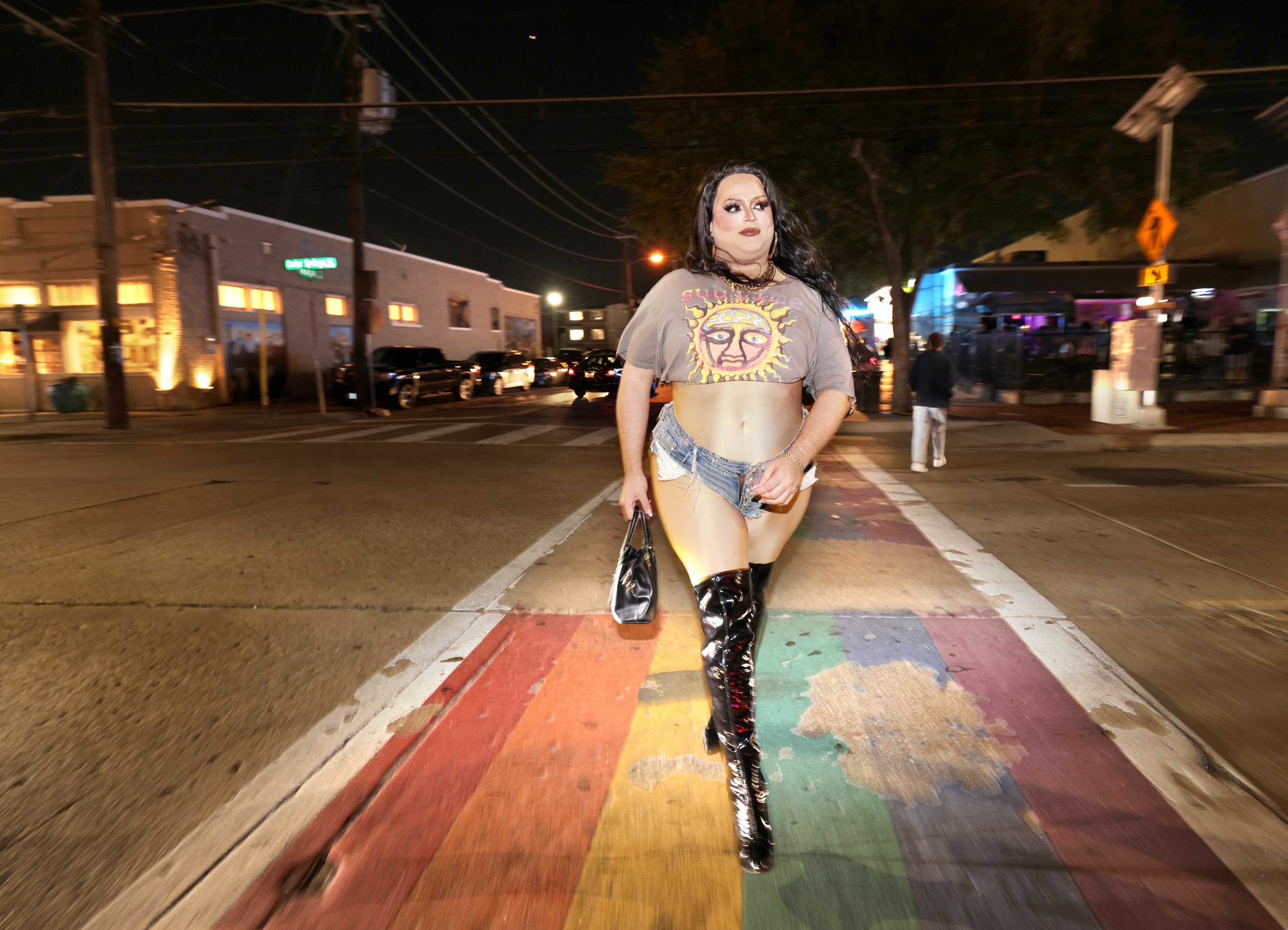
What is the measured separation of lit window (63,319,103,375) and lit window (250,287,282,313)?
14.6 feet

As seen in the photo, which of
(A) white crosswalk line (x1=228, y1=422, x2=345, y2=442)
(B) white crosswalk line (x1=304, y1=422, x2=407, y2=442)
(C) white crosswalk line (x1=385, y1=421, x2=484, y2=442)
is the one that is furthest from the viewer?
(A) white crosswalk line (x1=228, y1=422, x2=345, y2=442)

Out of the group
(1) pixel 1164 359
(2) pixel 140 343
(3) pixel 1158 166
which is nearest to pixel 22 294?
(2) pixel 140 343

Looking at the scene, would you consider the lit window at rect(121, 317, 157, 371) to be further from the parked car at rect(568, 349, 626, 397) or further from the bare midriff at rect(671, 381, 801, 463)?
the bare midriff at rect(671, 381, 801, 463)

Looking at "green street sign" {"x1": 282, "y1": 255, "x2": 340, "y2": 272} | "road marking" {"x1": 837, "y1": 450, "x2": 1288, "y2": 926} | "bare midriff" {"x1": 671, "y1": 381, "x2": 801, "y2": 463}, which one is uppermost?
"green street sign" {"x1": 282, "y1": 255, "x2": 340, "y2": 272}

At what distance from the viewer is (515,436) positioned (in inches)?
627

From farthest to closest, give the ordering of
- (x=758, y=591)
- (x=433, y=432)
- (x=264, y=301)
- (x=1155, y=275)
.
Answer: (x=264, y=301) → (x=433, y=432) → (x=1155, y=275) → (x=758, y=591)

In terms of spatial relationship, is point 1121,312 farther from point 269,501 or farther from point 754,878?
point 754,878

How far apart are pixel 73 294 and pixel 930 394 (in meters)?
25.0

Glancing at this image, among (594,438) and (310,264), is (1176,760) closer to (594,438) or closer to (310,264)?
(594,438)

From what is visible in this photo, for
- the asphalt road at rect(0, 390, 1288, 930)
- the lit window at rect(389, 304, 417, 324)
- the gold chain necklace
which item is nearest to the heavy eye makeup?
the gold chain necklace

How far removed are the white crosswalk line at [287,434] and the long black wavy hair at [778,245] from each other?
46.9 feet

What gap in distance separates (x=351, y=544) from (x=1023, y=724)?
17.1ft

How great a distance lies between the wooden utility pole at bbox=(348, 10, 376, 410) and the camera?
2156 cm

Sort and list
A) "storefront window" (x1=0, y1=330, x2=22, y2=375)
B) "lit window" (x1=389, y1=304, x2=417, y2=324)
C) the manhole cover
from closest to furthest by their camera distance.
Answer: the manhole cover, "storefront window" (x1=0, y1=330, x2=22, y2=375), "lit window" (x1=389, y1=304, x2=417, y2=324)
